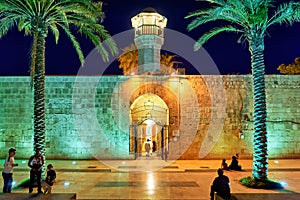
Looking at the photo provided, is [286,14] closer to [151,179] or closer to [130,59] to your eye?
[151,179]

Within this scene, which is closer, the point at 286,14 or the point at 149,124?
the point at 286,14

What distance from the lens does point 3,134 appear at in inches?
728

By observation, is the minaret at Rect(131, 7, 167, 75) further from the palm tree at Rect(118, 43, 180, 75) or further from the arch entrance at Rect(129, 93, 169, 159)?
the palm tree at Rect(118, 43, 180, 75)

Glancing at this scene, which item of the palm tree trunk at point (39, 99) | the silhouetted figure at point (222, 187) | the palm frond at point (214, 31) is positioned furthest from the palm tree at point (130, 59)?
the silhouetted figure at point (222, 187)

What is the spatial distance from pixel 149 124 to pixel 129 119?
7.42m

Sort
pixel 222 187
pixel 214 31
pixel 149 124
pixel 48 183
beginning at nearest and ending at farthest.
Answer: pixel 222 187
pixel 48 183
pixel 214 31
pixel 149 124

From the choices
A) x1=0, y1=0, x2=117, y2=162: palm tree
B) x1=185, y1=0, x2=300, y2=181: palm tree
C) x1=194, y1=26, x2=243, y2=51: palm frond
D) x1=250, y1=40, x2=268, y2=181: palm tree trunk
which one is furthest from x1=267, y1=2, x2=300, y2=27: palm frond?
x1=0, y1=0, x2=117, y2=162: palm tree

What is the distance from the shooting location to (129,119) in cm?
1872

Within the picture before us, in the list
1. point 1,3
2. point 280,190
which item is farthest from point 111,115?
point 280,190

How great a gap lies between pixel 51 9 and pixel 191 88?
10.00 metres

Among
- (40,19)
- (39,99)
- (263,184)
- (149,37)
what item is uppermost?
(149,37)

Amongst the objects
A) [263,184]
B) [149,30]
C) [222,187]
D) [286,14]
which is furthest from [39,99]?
[149,30]

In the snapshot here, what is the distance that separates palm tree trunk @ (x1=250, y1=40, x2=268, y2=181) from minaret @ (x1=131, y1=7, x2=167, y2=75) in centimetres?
1324

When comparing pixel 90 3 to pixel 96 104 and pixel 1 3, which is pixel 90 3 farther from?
pixel 96 104
